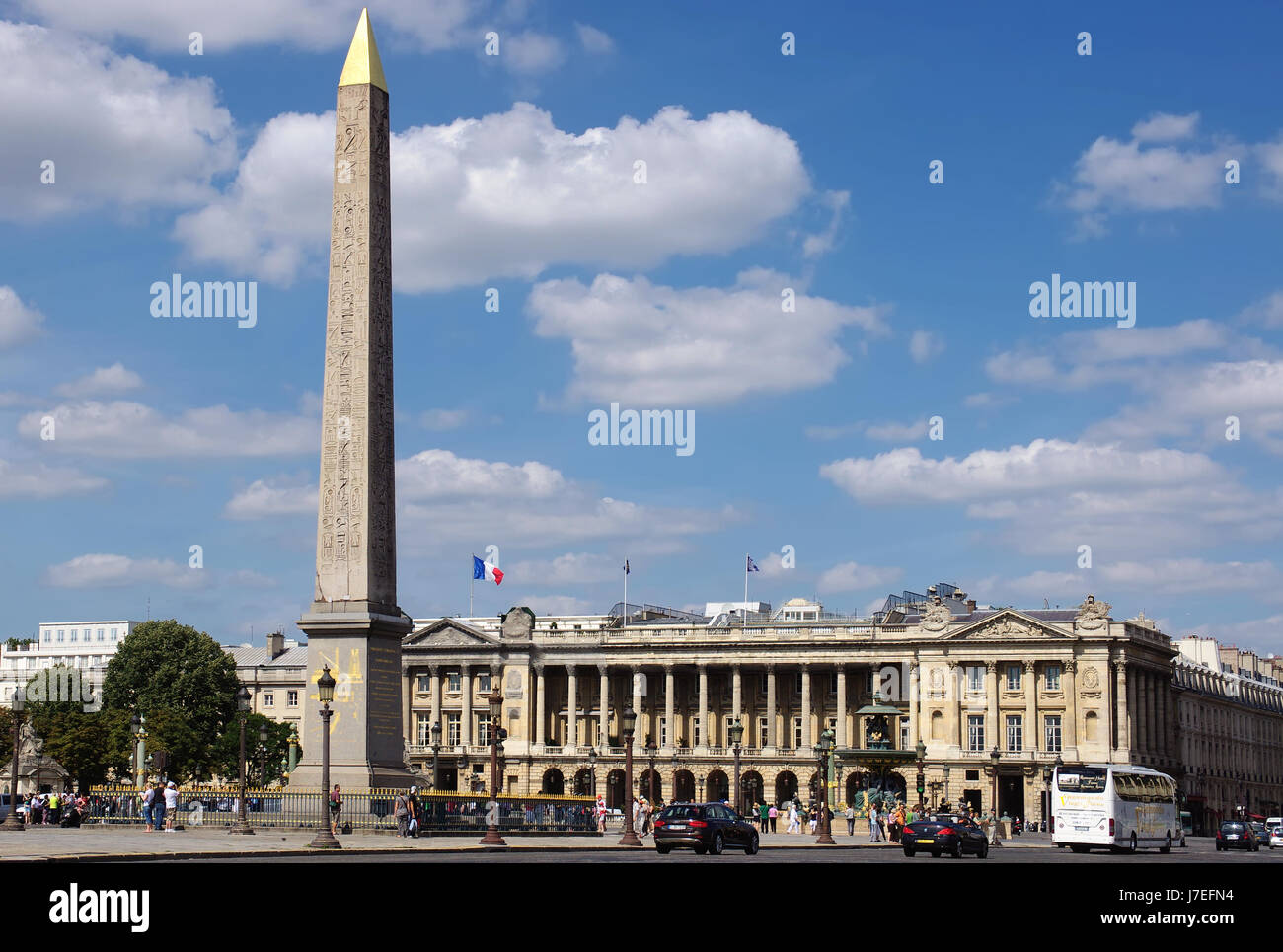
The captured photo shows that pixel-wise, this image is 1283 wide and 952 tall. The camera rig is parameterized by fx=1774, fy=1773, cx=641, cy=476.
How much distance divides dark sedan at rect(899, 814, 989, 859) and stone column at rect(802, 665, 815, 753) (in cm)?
8252

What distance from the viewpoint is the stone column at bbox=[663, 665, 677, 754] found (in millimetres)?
135125

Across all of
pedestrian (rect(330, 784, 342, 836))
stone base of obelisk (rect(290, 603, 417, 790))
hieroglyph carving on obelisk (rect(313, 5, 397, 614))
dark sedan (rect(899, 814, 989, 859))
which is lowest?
dark sedan (rect(899, 814, 989, 859))

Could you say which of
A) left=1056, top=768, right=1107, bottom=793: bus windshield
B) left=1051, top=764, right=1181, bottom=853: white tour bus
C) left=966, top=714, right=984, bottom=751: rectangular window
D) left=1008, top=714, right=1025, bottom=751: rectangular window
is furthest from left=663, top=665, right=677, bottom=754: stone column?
left=1056, top=768, right=1107, bottom=793: bus windshield

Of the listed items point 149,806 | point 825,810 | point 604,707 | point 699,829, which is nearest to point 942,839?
point 699,829

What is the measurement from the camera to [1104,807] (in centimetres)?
5381

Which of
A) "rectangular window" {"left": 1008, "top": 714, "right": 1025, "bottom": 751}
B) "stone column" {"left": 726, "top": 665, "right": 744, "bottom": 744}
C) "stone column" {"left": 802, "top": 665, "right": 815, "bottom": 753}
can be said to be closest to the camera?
"rectangular window" {"left": 1008, "top": 714, "right": 1025, "bottom": 751}

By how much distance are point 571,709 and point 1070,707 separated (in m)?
38.6

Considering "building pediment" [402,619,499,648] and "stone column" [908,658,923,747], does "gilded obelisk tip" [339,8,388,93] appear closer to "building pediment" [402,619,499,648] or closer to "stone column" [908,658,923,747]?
"stone column" [908,658,923,747]

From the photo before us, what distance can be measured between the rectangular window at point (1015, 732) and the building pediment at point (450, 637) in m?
40.2

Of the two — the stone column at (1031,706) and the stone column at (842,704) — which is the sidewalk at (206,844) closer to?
the stone column at (1031,706)

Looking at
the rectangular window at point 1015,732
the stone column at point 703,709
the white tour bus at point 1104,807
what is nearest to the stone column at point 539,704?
the stone column at point 703,709

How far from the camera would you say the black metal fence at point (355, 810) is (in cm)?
4723

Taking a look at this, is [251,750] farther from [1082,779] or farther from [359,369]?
[359,369]

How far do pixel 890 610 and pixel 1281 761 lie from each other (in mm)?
58355
